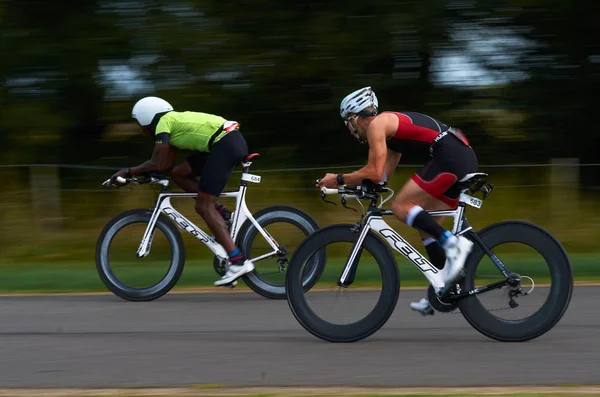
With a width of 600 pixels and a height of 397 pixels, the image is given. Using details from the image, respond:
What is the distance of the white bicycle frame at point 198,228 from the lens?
8.66 metres

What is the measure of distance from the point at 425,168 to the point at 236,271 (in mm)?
2540

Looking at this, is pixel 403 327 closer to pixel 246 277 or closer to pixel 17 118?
pixel 246 277

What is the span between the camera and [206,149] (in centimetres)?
862

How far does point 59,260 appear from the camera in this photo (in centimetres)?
1242

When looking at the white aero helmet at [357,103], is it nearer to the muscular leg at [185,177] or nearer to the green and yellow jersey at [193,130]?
the green and yellow jersey at [193,130]

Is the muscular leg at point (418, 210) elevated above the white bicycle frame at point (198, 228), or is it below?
above

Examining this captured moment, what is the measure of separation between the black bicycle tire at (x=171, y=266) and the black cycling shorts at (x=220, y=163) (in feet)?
1.65

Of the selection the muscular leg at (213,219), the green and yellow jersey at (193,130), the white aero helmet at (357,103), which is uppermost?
the white aero helmet at (357,103)

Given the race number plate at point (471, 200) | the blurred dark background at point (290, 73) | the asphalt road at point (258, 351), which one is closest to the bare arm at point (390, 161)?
the race number plate at point (471, 200)

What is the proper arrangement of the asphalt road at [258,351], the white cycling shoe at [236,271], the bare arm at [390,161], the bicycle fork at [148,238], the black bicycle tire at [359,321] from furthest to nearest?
the bicycle fork at [148,238]
the white cycling shoe at [236,271]
the bare arm at [390,161]
the black bicycle tire at [359,321]
the asphalt road at [258,351]

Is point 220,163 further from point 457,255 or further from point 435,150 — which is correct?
point 457,255

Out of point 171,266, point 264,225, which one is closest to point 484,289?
point 264,225

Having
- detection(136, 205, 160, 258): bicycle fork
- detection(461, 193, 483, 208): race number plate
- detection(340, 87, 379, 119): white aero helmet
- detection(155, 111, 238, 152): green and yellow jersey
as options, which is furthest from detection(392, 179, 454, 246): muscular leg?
detection(136, 205, 160, 258): bicycle fork

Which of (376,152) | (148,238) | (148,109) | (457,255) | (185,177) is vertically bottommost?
(148,238)
